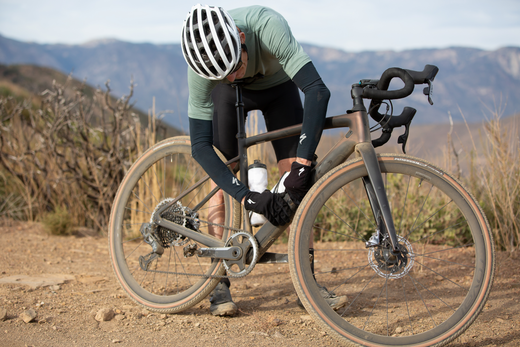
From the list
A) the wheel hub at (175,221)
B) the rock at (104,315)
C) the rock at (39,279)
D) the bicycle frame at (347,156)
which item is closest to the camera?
the bicycle frame at (347,156)

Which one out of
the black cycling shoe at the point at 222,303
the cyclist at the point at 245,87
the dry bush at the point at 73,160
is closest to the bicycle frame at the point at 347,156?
the cyclist at the point at 245,87

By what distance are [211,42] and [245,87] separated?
1.82 ft

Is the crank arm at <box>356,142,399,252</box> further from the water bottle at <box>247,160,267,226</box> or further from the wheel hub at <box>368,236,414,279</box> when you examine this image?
the water bottle at <box>247,160,267,226</box>

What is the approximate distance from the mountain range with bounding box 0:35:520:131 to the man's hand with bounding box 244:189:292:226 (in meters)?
43.6

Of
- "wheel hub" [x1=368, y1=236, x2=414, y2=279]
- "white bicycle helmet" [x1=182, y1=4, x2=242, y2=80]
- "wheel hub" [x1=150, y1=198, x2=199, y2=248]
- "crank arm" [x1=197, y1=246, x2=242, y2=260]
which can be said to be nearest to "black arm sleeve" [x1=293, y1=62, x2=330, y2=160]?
"white bicycle helmet" [x1=182, y1=4, x2=242, y2=80]

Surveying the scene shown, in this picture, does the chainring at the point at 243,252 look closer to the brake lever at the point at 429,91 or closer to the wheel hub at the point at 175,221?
the wheel hub at the point at 175,221

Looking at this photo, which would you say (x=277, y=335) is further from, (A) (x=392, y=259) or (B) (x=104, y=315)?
(B) (x=104, y=315)

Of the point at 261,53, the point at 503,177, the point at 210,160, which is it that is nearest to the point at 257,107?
the point at 261,53

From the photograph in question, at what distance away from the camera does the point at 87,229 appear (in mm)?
5160

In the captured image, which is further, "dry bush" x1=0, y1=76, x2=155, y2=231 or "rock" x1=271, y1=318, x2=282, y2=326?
"dry bush" x1=0, y1=76, x2=155, y2=231

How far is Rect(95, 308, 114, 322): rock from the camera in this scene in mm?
2436

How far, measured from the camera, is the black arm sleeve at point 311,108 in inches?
79.7

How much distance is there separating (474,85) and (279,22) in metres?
101

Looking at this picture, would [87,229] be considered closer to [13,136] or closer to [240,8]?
[13,136]
